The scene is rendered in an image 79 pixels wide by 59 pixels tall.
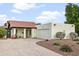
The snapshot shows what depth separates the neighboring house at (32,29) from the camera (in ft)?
107

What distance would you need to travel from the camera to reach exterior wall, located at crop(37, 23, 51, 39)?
3262 cm

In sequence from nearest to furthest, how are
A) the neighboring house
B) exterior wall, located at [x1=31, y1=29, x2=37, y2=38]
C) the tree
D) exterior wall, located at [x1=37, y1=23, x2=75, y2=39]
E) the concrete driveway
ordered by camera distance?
the concrete driveway, exterior wall, located at [x1=37, y1=23, x2=75, y2=39], the neighboring house, exterior wall, located at [x1=31, y1=29, x2=37, y2=38], the tree

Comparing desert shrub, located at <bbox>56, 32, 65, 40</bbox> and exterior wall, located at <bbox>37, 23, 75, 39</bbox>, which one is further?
exterior wall, located at <bbox>37, 23, 75, 39</bbox>

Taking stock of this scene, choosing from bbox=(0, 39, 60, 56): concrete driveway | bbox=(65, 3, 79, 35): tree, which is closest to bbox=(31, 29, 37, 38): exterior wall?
bbox=(65, 3, 79, 35): tree

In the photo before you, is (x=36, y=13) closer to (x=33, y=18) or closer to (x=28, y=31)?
(x=33, y=18)

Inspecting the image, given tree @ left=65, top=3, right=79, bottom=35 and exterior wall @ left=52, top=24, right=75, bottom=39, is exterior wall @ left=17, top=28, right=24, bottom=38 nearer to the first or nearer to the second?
exterior wall @ left=52, top=24, right=75, bottom=39

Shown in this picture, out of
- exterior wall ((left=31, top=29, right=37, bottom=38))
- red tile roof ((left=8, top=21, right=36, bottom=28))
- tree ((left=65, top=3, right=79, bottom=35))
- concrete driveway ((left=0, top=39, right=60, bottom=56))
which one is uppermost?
tree ((left=65, top=3, right=79, bottom=35))

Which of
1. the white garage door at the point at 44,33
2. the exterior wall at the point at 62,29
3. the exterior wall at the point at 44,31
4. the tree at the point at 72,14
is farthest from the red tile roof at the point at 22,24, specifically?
the tree at the point at 72,14

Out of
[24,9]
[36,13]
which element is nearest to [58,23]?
[36,13]

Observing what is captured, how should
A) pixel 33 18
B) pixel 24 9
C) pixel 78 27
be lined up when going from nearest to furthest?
pixel 24 9 → pixel 33 18 → pixel 78 27

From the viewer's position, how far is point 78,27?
35.0 metres

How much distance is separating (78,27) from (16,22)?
9149 mm

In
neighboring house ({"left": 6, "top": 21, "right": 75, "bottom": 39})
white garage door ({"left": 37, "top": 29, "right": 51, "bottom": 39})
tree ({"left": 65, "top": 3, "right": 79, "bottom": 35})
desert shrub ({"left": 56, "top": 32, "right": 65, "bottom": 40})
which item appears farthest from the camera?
tree ({"left": 65, "top": 3, "right": 79, "bottom": 35})

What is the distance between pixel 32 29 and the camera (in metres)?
36.6
